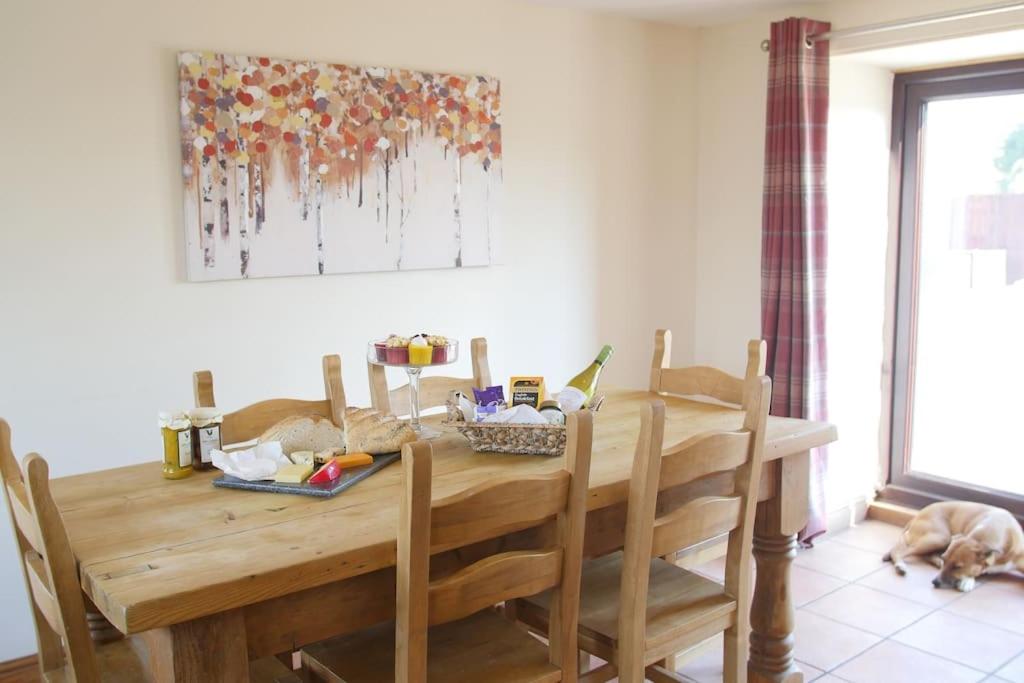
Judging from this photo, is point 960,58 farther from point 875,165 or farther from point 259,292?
point 259,292

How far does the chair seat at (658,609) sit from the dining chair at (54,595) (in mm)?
648

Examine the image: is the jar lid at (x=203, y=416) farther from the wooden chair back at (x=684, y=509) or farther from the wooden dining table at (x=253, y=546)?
the wooden chair back at (x=684, y=509)

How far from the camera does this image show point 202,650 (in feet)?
5.07

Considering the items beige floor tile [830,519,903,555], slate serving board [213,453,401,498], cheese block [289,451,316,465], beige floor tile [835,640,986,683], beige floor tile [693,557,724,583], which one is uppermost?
cheese block [289,451,316,465]

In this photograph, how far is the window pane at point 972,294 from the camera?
394cm

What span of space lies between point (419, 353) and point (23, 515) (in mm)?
934

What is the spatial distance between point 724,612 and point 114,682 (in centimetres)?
135

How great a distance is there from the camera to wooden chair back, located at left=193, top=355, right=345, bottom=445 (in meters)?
2.43

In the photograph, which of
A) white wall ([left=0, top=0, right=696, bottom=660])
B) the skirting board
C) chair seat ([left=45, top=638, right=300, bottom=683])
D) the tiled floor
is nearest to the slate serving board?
chair seat ([left=45, top=638, right=300, bottom=683])

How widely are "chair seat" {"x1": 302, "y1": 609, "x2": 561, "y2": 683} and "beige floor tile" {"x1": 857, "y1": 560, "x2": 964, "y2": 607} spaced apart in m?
2.12

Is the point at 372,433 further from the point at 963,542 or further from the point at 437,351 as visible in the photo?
the point at 963,542

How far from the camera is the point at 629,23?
165 inches

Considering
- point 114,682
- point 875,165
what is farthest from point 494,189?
point 114,682

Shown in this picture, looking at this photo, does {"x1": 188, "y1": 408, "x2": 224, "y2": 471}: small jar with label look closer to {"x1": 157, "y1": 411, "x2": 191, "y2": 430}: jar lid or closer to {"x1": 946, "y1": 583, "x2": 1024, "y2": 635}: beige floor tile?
{"x1": 157, "y1": 411, "x2": 191, "y2": 430}: jar lid
